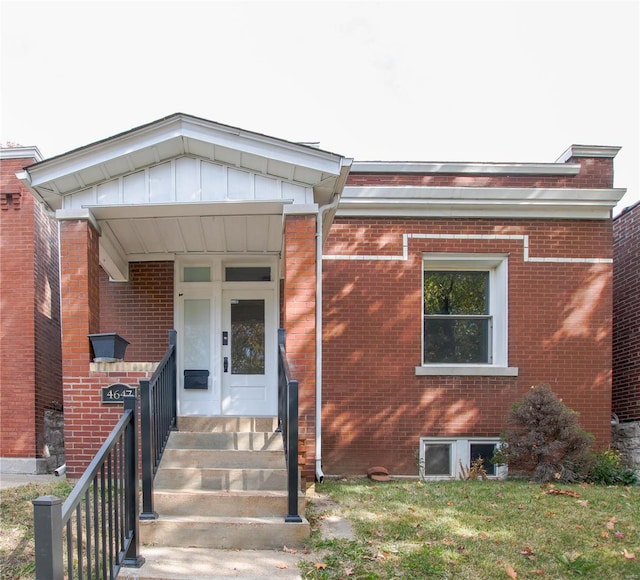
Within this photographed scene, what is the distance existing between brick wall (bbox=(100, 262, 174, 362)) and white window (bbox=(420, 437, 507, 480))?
13.6ft

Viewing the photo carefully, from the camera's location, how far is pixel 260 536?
4133mm

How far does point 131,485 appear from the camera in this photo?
11.8 feet

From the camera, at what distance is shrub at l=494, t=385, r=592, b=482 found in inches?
263

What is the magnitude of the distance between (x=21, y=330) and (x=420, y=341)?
5.98 m

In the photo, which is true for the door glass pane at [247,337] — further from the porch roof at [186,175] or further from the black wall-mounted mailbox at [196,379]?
the porch roof at [186,175]

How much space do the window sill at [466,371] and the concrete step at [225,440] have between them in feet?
10.3

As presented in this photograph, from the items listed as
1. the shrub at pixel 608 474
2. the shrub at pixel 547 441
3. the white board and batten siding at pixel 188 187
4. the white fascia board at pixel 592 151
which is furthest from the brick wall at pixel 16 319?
the white fascia board at pixel 592 151

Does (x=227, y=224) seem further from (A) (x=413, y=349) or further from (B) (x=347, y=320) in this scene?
(A) (x=413, y=349)

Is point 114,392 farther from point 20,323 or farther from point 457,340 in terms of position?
point 457,340

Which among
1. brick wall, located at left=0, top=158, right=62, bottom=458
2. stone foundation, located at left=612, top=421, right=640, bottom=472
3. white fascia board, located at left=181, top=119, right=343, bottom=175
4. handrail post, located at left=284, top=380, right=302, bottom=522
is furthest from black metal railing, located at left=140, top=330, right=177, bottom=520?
stone foundation, located at left=612, top=421, right=640, bottom=472

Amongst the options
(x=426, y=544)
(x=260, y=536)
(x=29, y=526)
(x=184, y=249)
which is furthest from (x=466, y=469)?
(x=29, y=526)

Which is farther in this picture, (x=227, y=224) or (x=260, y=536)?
(x=227, y=224)

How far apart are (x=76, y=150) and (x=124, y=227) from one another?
143 cm

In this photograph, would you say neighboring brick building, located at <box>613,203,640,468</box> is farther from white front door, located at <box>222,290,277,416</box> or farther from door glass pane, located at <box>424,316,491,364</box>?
white front door, located at <box>222,290,277,416</box>
